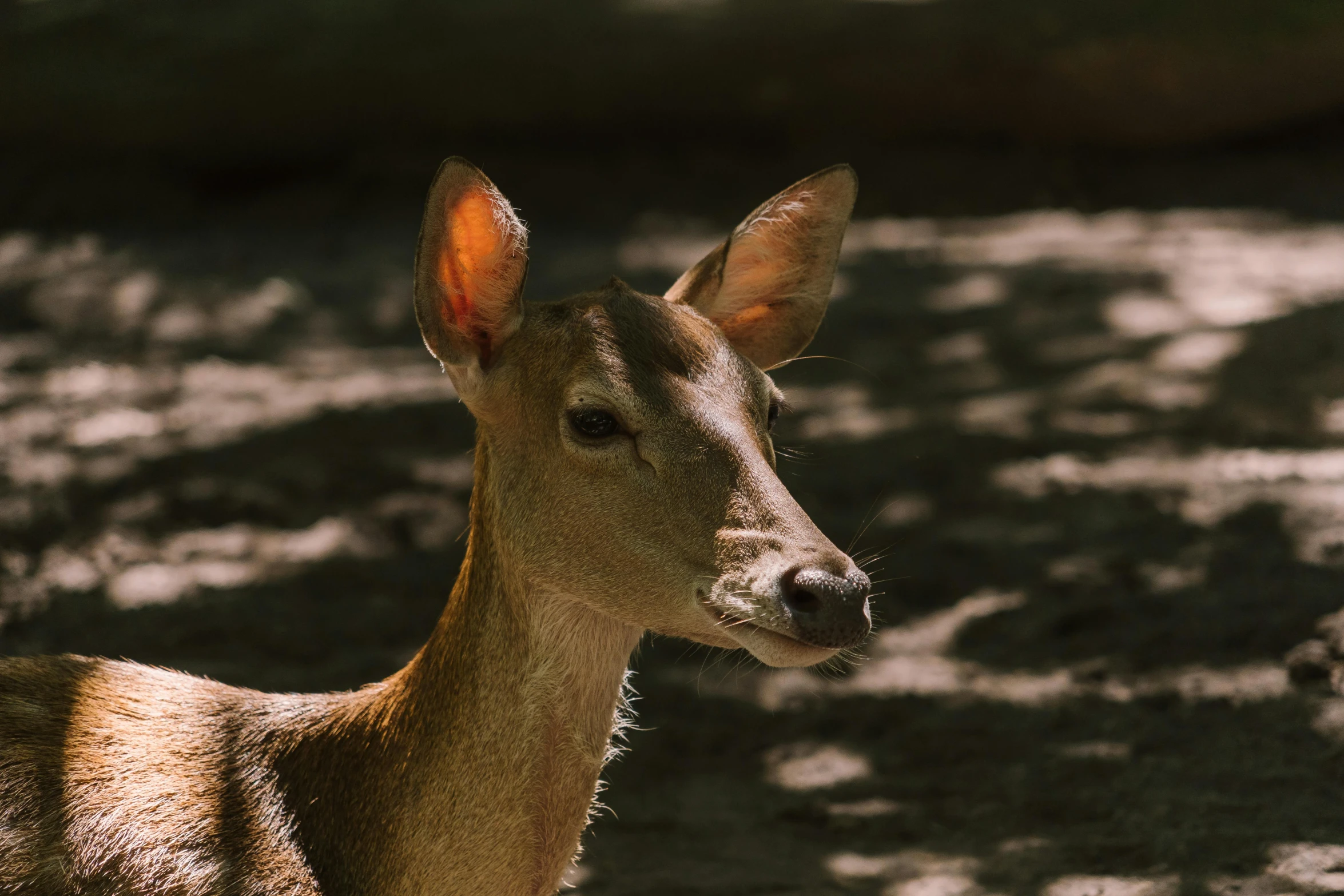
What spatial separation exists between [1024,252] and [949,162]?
1370mm

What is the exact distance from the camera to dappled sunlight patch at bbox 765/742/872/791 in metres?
5.25

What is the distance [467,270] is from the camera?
11.0ft

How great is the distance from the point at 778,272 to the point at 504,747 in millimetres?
1461

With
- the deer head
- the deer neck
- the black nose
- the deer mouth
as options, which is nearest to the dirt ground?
the deer neck

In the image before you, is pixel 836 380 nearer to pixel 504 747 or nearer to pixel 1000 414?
pixel 1000 414

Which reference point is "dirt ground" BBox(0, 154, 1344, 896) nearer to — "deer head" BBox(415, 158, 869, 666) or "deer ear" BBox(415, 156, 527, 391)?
"deer head" BBox(415, 158, 869, 666)

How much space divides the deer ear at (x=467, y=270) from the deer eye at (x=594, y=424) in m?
0.34

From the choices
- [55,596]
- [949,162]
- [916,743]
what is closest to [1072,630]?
[916,743]

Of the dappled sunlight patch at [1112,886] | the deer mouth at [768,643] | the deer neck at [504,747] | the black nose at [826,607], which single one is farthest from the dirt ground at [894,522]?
the black nose at [826,607]

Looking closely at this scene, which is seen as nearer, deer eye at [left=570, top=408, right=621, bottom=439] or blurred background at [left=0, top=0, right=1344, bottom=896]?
deer eye at [left=570, top=408, right=621, bottom=439]

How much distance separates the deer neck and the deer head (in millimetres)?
96

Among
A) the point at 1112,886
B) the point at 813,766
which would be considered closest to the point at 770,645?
the point at 1112,886

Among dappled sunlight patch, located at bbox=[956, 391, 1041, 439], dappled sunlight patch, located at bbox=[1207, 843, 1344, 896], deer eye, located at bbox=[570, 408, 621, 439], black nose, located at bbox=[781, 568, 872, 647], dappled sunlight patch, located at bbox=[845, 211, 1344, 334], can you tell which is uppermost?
deer eye, located at bbox=[570, 408, 621, 439]

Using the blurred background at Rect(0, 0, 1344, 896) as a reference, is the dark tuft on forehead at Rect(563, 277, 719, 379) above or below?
above
